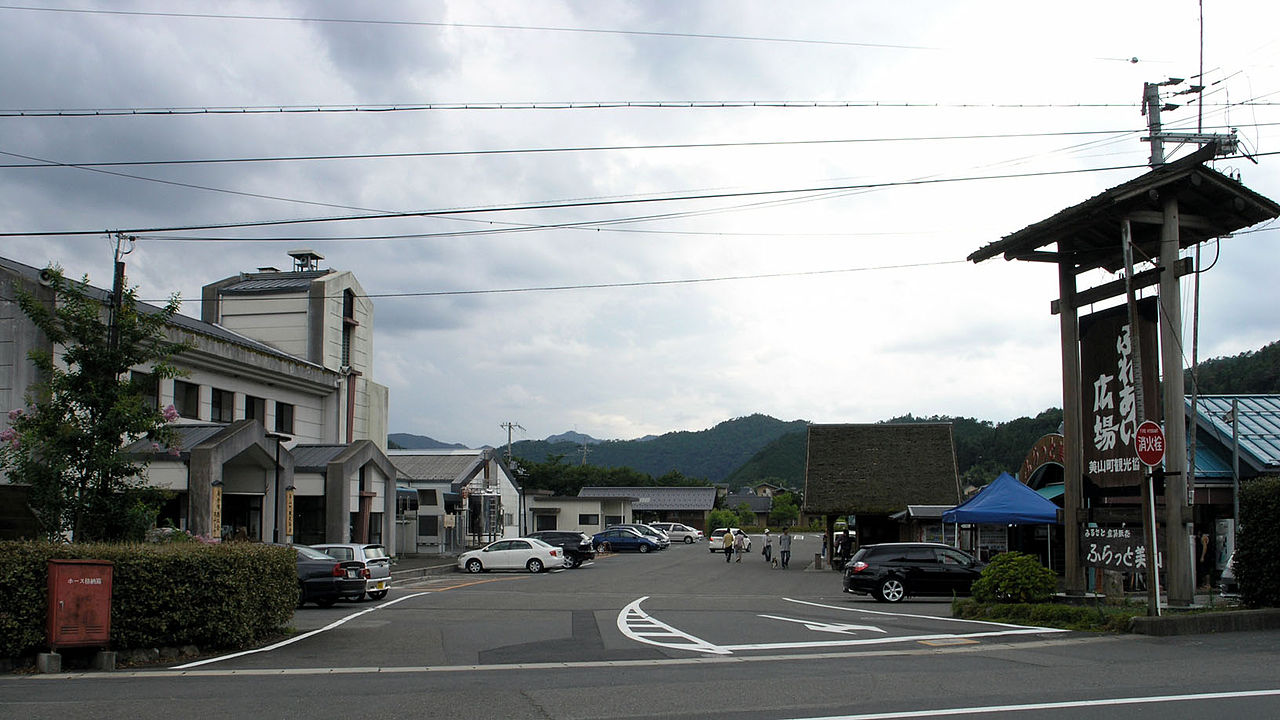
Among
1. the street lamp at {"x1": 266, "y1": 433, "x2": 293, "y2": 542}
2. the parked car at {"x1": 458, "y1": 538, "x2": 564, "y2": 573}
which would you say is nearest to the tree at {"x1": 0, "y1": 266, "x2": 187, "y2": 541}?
the street lamp at {"x1": 266, "y1": 433, "x2": 293, "y2": 542}

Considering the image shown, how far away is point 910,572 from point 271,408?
24.8 m

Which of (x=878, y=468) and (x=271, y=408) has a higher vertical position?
(x=271, y=408)

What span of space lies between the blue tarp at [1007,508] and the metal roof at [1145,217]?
31.7 feet

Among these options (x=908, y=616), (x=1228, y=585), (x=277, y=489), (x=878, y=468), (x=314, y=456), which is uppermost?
(x=314, y=456)

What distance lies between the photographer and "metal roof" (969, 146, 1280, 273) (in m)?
16.1

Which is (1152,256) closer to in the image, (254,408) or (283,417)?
(254,408)

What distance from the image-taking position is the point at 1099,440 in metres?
17.3

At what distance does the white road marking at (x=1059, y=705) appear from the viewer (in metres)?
8.65

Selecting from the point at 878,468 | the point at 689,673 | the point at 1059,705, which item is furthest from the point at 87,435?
the point at 878,468

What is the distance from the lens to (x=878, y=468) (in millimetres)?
42156

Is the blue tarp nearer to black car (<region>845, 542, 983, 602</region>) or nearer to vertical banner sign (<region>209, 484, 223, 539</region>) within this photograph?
black car (<region>845, 542, 983, 602</region>)

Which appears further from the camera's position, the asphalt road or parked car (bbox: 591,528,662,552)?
parked car (bbox: 591,528,662,552)

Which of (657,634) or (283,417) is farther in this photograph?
(283,417)

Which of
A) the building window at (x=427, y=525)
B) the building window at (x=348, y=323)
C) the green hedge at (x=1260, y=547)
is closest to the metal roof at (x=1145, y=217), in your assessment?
the green hedge at (x=1260, y=547)
